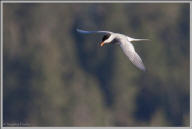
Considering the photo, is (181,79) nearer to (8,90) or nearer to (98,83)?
(98,83)

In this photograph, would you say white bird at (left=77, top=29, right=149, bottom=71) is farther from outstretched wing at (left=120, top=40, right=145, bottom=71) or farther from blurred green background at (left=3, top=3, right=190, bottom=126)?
blurred green background at (left=3, top=3, right=190, bottom=126)

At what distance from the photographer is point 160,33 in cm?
4072

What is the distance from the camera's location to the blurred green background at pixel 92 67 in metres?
34.3

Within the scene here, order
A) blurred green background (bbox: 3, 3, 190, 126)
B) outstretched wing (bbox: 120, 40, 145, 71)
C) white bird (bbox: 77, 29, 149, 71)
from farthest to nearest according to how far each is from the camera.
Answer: blurred green background (bbox: 3, 3, 190, 126) < white bird (bbox: 77, 29, 149, 71) < outstretched wing (bbox: 120, 40, 145, 71)

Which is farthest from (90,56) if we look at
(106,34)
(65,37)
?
(106,34)

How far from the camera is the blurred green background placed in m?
34.3

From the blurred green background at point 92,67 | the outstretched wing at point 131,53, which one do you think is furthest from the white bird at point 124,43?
the blurred green background at point 92,67

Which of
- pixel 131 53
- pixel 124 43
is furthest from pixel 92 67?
pixel 131 53

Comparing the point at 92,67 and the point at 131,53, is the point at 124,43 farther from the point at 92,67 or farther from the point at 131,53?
the point at 92,67

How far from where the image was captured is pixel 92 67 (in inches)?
1548

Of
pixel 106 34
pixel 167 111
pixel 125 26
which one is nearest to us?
pixel 106 34

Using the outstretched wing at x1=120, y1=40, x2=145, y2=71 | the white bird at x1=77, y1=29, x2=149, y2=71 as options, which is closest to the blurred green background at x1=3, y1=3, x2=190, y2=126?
the white bird at x1=77, y1=29, x2=149, y2=71

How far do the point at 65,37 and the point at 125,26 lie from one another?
345cm

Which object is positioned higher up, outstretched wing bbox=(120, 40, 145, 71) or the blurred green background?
outstretched wing bbox=(120, 40, 145, 71)
